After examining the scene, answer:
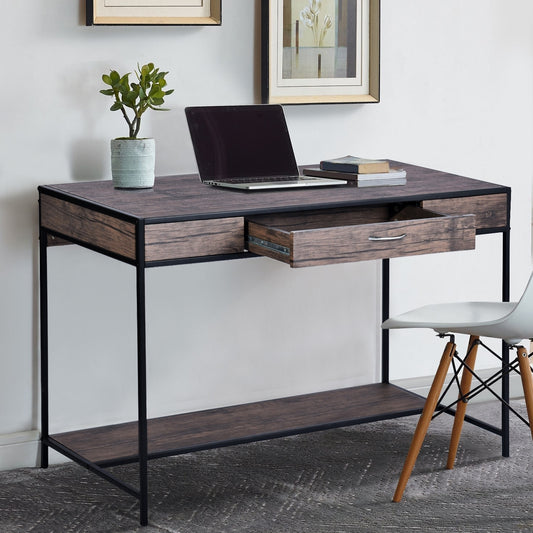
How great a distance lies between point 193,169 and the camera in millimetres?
3070

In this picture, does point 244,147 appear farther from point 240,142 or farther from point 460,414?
point 460,414

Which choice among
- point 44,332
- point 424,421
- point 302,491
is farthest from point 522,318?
point 44,332

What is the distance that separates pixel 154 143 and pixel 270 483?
0.93 metres

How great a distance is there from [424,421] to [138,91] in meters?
1.10

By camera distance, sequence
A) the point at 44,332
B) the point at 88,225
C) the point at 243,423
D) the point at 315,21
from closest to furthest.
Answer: the point at 88,225, the point at 44,332, the point at 243,423, the point at 315,21

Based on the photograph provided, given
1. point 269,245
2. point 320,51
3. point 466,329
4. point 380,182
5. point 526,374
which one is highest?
point 320,51

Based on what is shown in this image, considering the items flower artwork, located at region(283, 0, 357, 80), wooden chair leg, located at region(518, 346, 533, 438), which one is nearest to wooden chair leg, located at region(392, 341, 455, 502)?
wooden chair leg, located at region(518, 346, 533, 438)

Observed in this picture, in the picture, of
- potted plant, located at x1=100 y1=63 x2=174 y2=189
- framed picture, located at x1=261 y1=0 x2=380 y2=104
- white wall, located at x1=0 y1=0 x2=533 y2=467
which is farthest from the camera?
framed picture, located at x1=261 y1=0 x2=380 y2=104

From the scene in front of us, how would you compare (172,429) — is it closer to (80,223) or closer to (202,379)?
(202,379)

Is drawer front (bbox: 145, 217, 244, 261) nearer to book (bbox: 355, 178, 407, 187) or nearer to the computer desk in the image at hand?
the computer desk

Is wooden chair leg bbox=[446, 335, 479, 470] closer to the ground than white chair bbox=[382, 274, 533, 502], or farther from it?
Answer: closer to the ground

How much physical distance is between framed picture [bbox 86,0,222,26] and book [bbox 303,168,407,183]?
0.49m

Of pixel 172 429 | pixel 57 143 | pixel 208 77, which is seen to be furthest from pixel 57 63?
pixel 172 429

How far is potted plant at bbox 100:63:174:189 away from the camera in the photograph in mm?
2758
